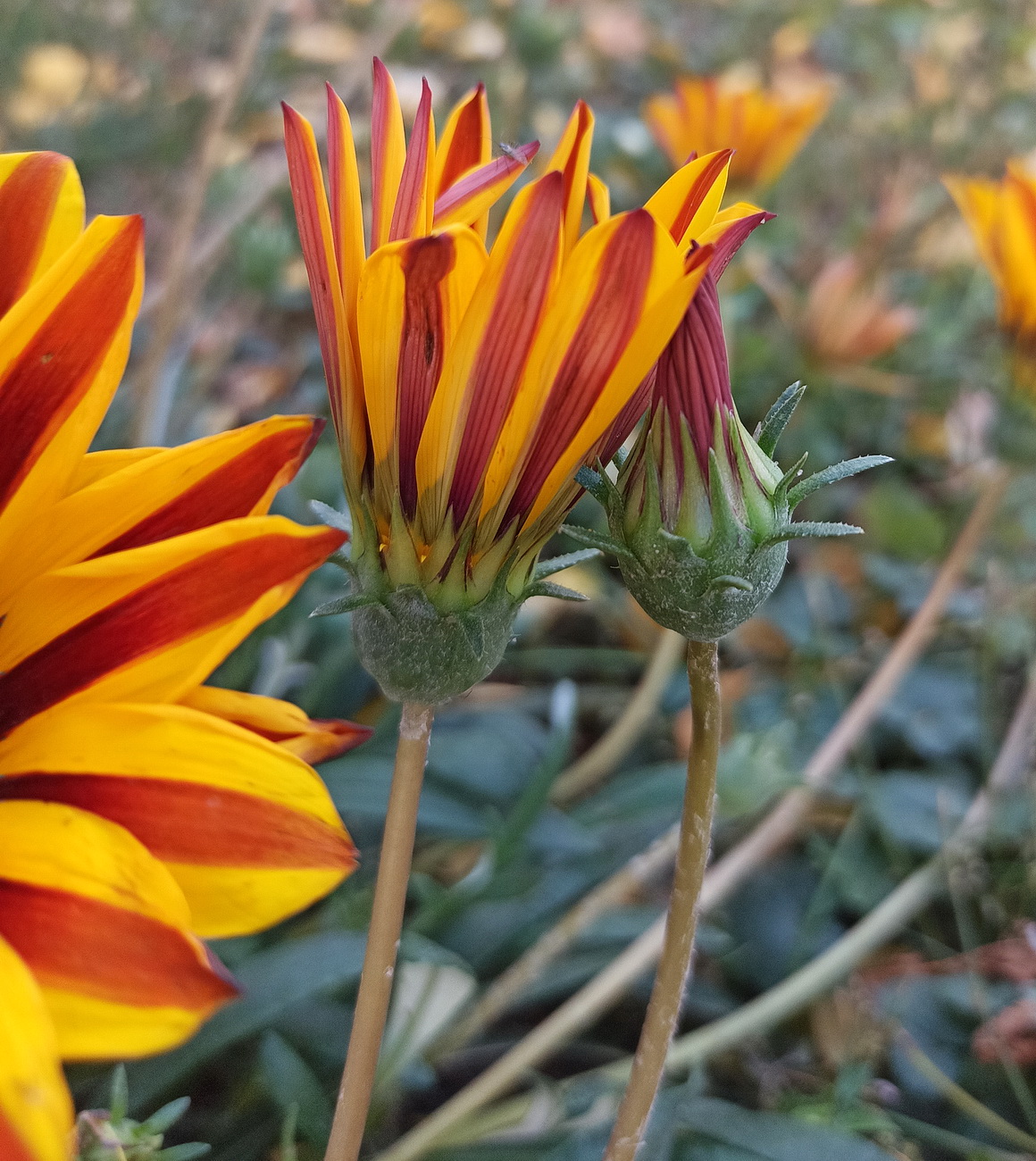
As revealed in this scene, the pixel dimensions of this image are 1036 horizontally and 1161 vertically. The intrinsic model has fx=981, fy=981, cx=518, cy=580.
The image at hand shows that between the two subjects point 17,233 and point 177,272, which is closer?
point 17,233

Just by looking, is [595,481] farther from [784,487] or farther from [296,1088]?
[296,1088]

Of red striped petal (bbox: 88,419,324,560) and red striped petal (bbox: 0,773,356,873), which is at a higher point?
red striped petal (bbox: 88,419,324,560)

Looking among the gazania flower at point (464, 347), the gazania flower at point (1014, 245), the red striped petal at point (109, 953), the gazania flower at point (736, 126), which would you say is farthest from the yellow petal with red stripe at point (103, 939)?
the gazania flower at point (736, 126)

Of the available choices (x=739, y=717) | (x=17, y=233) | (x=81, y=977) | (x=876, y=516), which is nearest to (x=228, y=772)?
(x=81, y=977)

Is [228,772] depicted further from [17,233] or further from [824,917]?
[824,917]

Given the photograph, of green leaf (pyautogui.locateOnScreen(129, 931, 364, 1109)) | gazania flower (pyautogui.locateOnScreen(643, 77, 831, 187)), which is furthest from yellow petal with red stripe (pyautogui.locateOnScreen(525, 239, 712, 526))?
gazania flower (pyautogui.locateOnScreen(643, 77, 831, 187))

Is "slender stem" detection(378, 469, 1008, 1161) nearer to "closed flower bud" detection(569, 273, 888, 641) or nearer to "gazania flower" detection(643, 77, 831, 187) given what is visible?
"closed flower bud" detection(569, 273, 888, 641)
